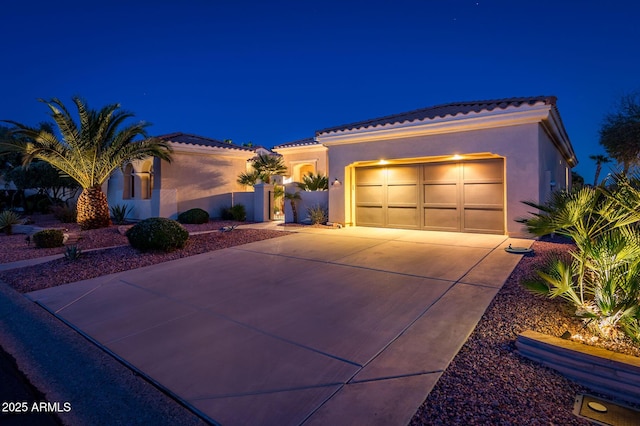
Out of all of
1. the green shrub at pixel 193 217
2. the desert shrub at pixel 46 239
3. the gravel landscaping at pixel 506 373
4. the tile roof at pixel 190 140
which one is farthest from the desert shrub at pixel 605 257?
the tile roof at pixel 190 140

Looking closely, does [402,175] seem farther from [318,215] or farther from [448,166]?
[318,215]

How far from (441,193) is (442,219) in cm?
97

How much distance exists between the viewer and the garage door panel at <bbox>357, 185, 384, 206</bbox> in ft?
44.9

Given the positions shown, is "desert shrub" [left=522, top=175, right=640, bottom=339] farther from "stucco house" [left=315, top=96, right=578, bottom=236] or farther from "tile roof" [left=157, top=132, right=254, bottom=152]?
"tile roof" [left=157, top=132, right=254, bottom=152]

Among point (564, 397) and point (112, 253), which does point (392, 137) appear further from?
point (564, 397)

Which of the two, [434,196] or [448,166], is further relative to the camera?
[434,196]

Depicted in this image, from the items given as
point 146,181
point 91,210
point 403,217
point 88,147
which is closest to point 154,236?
point 91,210

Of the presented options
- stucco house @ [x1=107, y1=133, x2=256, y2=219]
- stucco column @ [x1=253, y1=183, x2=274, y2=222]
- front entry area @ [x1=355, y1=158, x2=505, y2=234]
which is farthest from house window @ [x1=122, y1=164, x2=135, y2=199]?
front entry area @ [x1=355, y1=158, x2=505, y2=234]

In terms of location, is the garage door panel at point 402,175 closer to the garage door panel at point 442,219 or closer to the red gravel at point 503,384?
the garage door panel at point 442,219

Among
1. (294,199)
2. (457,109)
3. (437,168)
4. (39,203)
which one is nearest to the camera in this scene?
(457,109)

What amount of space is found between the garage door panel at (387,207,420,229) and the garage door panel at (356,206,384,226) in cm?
40

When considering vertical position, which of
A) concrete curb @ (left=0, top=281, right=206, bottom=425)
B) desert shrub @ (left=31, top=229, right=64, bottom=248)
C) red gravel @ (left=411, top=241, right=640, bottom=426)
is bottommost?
concrete curb @ (left=0, top=281, right=206, bottom=425)

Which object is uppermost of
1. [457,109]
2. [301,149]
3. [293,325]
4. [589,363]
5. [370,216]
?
[301,149]

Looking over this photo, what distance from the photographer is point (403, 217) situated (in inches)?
516
